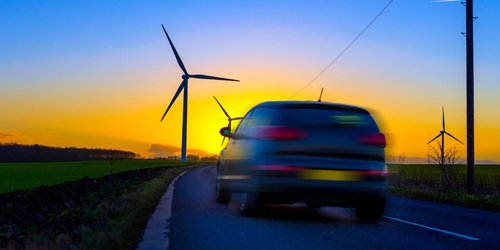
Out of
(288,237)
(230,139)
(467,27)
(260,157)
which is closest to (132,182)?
(230,139)

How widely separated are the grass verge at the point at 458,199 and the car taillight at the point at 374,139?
6.05 metres

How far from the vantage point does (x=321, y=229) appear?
6945 millimetres

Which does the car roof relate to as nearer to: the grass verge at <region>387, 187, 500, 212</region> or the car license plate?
the car license plate

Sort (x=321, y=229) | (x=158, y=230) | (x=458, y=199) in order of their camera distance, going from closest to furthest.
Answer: (x=158, y=230) → (x=321, y=229) → (x=458, y=199)

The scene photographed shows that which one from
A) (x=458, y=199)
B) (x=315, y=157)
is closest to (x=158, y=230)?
(x=315, y=157)

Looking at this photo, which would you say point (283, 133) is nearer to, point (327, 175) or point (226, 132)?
point (327, 175)

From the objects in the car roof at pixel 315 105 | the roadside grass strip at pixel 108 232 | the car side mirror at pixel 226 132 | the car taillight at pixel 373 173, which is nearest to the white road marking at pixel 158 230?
the roadside grass strip at pixel 108 232

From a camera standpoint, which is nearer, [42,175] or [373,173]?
[373,173]

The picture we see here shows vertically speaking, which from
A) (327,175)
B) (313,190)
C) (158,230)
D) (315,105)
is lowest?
(158,230)

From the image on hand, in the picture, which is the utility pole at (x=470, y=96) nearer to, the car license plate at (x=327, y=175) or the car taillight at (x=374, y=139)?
the car taillight at (x=374, y=139)

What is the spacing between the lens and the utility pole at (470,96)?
15.1 m

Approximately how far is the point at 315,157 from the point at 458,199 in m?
7.64

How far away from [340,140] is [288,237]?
175 centimetres

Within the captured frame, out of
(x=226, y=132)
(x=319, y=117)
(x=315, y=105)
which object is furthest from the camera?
(x=226, y=132)
